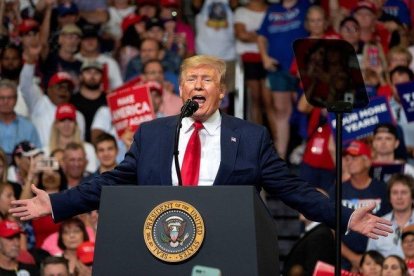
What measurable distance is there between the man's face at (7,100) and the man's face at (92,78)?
2.73ft

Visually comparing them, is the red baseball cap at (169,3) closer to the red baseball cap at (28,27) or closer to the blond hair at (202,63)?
the red baseball cap at (28,27)

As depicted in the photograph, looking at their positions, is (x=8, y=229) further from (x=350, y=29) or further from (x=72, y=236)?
(x=350, y=29)

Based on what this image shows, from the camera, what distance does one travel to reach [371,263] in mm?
9219

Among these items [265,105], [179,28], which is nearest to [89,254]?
[265,105]

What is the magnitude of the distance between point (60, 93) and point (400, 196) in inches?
146

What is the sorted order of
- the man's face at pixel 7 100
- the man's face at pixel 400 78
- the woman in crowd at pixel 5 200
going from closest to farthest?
the woman in crowd at pixel 5 200 < the man's face at pixel 7 100 < the man's face at pixel 400 78

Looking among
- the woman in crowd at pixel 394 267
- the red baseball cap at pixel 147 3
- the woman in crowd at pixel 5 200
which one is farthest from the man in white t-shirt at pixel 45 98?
the woman in crowd at pixel 394 267

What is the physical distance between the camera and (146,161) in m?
5.65

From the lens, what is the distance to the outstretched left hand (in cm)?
556

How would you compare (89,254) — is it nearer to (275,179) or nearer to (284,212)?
(284,212)

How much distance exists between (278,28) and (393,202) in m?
3.21

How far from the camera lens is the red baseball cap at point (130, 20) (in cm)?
1320

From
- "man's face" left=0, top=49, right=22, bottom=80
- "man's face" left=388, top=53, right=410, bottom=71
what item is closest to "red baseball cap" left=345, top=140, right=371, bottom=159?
"man's face" left=388, top=53, right=410, bottom=71

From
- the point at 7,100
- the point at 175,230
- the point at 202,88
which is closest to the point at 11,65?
the point at 7,100
